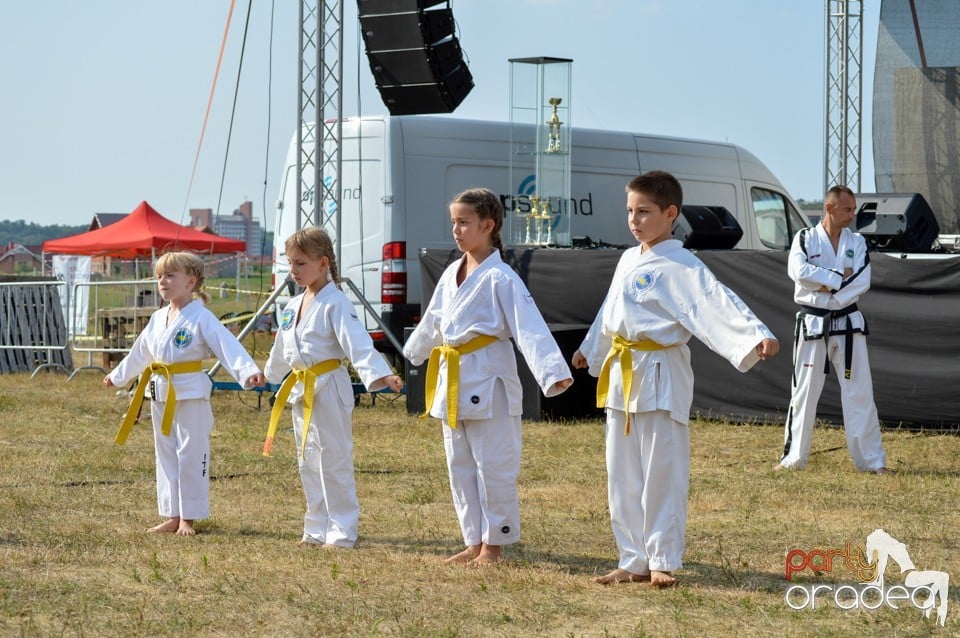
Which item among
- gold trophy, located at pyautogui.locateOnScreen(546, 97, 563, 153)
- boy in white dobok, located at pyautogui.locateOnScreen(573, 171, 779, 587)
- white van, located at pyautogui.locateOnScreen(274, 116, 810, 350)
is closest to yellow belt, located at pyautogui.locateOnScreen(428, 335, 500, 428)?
boy in white dobok, located at pyautogui.locateOnScreen(573, 171, 779, 587)

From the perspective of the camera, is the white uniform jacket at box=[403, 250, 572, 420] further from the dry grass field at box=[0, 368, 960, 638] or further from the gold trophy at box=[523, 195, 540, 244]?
the gold trophy at box=[523, 195, 540, 244]

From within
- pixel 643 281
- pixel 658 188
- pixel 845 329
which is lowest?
pixel 845 329

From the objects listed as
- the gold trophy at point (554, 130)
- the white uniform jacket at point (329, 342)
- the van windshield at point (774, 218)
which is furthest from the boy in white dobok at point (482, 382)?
the van windshield at point (774, 218)

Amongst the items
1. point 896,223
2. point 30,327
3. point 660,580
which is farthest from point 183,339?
point 30,327

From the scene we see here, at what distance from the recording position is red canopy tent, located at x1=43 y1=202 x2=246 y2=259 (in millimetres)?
22078

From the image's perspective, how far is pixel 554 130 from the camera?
12.0 m

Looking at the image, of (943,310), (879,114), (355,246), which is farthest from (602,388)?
(879,114)

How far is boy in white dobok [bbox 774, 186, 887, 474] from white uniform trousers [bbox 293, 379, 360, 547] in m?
3.28

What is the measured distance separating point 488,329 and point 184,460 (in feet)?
5.57

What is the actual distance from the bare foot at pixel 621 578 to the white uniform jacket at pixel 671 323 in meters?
0.60

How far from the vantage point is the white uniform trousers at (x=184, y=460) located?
5.83 m

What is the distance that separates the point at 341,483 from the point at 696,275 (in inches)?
71.5

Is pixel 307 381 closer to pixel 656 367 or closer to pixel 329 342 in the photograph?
pixel 329 342

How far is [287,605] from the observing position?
4.37 meters
